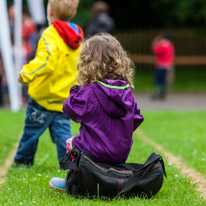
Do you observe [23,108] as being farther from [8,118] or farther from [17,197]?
[17,197]

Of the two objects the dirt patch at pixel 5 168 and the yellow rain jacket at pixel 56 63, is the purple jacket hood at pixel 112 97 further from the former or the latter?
the dirt patch at pixel 5 168

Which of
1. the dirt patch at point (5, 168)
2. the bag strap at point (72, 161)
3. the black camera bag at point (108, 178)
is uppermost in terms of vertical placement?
the bag strap at point (72, 161)

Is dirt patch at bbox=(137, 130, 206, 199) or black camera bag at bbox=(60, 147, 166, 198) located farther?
dirt patch at bbox=(137, 130, 206, 199)

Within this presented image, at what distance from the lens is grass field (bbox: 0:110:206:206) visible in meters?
3.61

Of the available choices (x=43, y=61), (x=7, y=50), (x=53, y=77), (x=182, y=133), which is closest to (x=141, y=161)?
(x=53, y=77)

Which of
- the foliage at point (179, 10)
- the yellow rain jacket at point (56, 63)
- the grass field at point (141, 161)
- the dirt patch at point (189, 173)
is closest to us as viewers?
the grass field at point (141, 161)

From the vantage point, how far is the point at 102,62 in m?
3.80

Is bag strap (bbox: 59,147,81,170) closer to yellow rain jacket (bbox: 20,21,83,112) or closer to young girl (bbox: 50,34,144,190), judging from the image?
young girl (bbox: 50,34,144,190)

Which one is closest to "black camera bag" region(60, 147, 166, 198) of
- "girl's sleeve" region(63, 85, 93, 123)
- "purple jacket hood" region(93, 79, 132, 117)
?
"girl's sleeve" region(63, 85, 93, 123)

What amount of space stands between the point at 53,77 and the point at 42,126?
0.53m

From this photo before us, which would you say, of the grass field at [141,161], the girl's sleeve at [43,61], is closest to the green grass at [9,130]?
the grass field at [141,161]

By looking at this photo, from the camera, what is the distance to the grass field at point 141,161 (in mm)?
3613

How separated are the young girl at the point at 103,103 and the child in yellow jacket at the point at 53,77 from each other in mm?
714

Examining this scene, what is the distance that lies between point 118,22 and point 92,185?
2145cm
